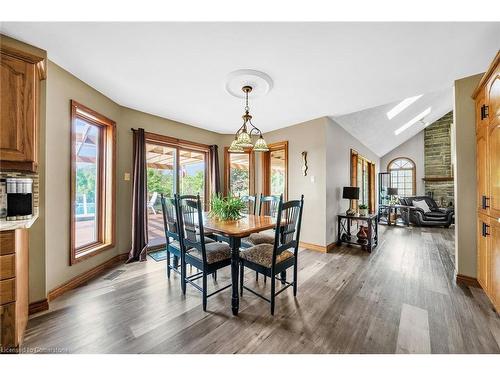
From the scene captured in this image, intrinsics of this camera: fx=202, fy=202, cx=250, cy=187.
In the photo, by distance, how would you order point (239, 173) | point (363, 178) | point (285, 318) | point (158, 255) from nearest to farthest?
point (285, 318) < point (158, 255) < point (239, 173) < point (363, 178)

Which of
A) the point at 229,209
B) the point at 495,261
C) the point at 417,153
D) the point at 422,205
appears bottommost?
the point at 495,261

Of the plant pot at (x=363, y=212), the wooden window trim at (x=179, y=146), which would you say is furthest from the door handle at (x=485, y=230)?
the wooden window trim at (x=179, y=146)

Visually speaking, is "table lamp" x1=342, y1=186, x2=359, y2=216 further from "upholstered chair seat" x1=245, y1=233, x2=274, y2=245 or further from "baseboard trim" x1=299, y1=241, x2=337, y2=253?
"upholstered chair seat" x1=245, y1=233, x2=274, y2=245

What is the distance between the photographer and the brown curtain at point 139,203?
126 inches

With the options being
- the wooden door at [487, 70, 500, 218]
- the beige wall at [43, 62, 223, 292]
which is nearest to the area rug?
the beige wall at [43, 62, 223, 292]

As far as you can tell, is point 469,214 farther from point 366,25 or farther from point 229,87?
point 229,87

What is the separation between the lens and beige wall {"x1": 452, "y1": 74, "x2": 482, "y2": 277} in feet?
7.73

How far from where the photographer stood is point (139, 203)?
327 cm

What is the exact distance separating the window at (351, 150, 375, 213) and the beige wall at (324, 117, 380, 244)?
37 centimetres

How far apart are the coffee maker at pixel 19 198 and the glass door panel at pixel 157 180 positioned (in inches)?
71.3

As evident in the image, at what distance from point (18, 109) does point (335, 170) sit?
4.30m

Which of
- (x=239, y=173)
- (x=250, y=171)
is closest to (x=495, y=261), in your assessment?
(x=250, y=171)

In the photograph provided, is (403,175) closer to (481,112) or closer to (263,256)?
(481,112)

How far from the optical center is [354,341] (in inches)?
60.0
